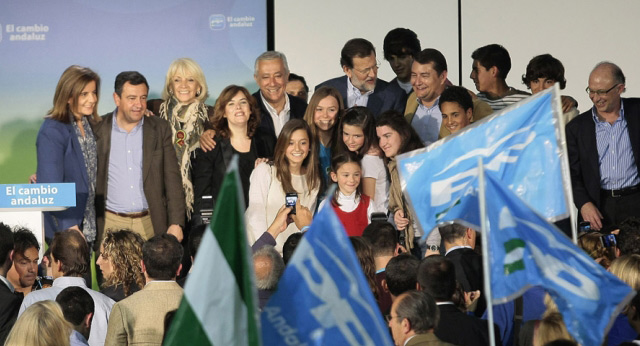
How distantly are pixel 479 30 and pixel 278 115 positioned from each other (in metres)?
3.22

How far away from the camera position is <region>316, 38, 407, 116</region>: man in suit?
32.4 ft

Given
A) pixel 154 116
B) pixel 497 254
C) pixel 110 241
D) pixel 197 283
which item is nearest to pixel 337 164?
pixel 154 116

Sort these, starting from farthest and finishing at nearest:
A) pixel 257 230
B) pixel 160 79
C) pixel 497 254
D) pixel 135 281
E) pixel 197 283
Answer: pixel 160 79, pixel 257 230, pixel 135 281, pixel 497 254, pixel 197 283

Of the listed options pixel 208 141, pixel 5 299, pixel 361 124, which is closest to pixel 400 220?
pixel 361 124

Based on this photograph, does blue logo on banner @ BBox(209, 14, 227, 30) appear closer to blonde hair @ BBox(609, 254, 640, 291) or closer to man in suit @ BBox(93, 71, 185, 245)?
man in suit @ BBox(93, 71, 185, 245)

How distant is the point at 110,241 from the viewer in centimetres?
782

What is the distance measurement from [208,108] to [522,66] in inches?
149

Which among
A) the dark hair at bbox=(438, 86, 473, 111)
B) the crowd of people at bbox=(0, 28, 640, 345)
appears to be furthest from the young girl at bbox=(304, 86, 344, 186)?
the dark hair at bbox=(438, 86, 473, 111)

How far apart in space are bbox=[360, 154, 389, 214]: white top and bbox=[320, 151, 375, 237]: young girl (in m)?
0.24

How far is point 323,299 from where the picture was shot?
4602 millimetres

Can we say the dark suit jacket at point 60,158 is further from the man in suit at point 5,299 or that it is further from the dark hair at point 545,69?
the dark hair at point 545,69

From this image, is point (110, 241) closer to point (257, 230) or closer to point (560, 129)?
point (257, 230)

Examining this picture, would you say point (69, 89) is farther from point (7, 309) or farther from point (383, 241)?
point (383, 241)

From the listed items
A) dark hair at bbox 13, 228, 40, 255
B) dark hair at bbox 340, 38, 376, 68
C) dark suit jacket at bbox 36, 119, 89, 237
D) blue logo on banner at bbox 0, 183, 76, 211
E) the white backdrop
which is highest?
the white backdrop
